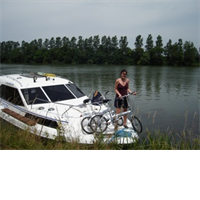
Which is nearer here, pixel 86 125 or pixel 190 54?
pixel 86 125

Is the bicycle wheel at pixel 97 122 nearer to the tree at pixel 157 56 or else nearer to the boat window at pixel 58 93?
the boat window at pixel 58 93

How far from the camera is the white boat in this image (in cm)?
691

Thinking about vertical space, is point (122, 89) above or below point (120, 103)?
above

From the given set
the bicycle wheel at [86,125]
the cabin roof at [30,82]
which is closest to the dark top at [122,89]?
the bicycle wheel at [86,125]

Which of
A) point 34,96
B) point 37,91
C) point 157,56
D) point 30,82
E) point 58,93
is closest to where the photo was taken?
point 34,96

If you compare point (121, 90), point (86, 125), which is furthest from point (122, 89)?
point (86, 125)

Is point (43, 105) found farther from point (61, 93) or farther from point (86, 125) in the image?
point (86, 125)

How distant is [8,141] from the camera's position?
4.25 meters

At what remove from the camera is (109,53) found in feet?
363

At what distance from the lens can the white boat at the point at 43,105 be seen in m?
6.91

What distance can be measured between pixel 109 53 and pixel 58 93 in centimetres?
10449

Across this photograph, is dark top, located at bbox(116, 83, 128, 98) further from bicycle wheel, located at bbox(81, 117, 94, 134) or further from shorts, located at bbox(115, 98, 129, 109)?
bicycle wheel, located at bbox(81, 117, 94, 134)

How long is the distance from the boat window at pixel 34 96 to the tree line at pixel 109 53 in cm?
8936
